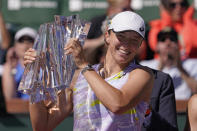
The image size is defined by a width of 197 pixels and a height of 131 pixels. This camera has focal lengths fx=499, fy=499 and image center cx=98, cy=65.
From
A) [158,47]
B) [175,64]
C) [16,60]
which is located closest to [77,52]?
[175,64]

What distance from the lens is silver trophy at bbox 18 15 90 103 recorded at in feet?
9.32

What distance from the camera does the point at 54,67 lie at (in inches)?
115

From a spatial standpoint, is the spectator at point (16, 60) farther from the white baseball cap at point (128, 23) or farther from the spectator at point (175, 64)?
the white baseball cap at point (128, 23)

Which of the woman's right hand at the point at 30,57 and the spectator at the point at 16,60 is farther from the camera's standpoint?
the spectator at the point at 16,60

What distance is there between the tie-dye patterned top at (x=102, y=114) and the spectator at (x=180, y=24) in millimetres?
3102

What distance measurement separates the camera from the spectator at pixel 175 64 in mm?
4977

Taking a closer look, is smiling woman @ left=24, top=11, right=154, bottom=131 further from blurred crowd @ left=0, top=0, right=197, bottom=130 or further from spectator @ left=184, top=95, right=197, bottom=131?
blurred crowd @ left=0, top=0, right=197, bottom=130

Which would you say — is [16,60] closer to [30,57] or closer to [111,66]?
[30,57]

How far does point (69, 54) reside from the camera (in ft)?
8.97

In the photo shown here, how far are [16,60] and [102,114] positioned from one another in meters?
3.09

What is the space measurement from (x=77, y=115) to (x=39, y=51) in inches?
17.9

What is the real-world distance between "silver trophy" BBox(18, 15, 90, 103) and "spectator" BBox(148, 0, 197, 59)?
118 inches

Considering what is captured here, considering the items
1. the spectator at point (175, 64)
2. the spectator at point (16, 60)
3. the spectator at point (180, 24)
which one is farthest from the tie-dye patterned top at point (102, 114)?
the spectator at point (180, 24)

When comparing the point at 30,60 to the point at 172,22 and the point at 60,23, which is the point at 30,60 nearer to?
the point at 60,23
